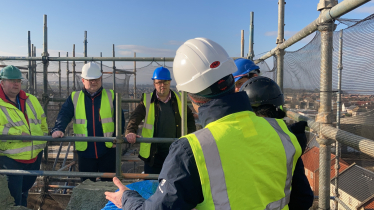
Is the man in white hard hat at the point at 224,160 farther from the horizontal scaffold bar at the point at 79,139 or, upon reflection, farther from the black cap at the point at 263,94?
the horizontal scaffold bar at the point at 79,139

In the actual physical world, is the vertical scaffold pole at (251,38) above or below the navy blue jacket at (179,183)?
above

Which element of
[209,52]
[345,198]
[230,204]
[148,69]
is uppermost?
[148,69]

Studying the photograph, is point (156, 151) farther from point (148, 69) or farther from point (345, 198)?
point (148, 69)

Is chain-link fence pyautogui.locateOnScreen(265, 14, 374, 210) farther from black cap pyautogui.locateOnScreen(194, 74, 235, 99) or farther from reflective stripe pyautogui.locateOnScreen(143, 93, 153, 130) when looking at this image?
reflective stripe pyautogui.locateOnScreen(143, 93, 153, 130)

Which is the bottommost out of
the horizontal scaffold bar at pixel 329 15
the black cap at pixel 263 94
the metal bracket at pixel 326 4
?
the black cap at pixel 263 94

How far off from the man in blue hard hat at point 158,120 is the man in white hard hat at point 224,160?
226 centimetres

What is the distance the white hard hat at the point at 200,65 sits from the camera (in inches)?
54.8

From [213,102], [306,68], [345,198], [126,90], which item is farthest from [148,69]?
[213,102]

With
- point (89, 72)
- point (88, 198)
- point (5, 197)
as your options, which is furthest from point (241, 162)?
point (5, 197)

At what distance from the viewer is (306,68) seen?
3.15 metres

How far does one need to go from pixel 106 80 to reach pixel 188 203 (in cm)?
855

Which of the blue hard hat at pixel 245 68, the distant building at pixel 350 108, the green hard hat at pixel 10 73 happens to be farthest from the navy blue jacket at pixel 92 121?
the distant building at pixel 350 108

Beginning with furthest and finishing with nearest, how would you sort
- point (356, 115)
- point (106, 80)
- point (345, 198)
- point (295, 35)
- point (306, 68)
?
point (106, 80) < point (345, 198) < point (306, 68) < point (295, 35) < point (356, 115)

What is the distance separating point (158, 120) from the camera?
3717 mm
